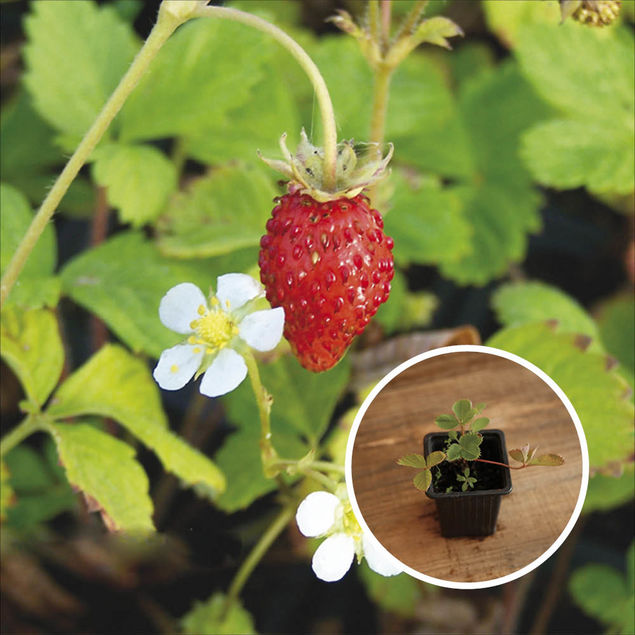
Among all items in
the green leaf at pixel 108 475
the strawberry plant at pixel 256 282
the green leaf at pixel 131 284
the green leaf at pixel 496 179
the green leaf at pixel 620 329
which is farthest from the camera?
the green leaf at pixel 496 179

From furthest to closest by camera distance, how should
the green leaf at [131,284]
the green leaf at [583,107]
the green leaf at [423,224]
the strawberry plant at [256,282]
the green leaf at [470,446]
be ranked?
the green leaf at [423,224]
the green leaf at [583,107]
the green leaf at [131,284]
the strawberry plant at [256,282]
the green leaf at [470,446]

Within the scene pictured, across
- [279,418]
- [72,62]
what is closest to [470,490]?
[279,418]

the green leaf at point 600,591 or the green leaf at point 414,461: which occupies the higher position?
the green leaf at point 414,461

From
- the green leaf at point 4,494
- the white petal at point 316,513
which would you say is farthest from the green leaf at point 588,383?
the green leaf at point 4,494

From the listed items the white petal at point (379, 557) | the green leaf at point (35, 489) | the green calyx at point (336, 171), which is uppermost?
the green calyx at point (336, 171)

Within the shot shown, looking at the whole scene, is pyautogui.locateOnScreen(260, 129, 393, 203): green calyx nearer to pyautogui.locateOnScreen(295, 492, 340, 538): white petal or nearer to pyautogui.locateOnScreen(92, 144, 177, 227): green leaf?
pyautogui.locateOnScreen(295, 492, 340, 538): white petal

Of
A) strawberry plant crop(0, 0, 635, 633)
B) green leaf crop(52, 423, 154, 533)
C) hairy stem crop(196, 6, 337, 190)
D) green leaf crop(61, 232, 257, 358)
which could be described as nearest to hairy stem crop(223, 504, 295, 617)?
strawberry plant crop(0, 0, 635, 633)

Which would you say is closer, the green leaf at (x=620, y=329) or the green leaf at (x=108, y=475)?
the green leaf at (x=108, y=475)

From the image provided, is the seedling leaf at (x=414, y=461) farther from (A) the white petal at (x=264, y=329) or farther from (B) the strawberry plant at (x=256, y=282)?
(A) the white petal at (x=264, y=329)
